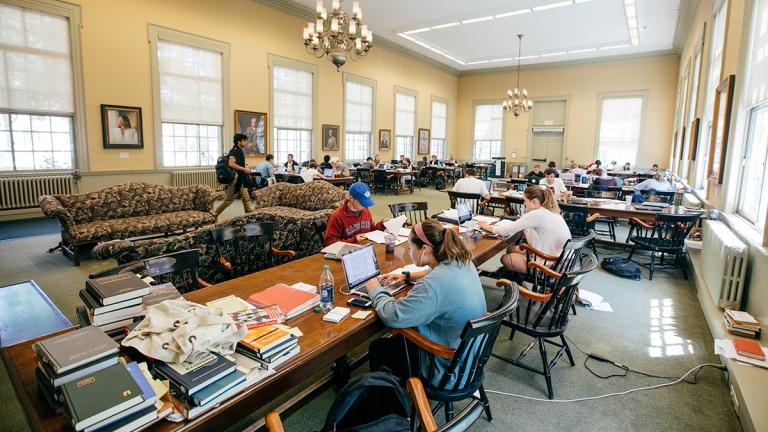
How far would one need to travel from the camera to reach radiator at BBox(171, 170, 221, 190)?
8.70 metres

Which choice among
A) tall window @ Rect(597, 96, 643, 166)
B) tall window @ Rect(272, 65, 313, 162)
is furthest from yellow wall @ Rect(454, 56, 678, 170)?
tall window @ Rect(272, 65, 313, 162)

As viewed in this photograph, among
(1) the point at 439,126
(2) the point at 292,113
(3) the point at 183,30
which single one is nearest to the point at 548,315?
(3) the point at 183,30

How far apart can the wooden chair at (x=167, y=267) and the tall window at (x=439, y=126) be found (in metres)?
15.0

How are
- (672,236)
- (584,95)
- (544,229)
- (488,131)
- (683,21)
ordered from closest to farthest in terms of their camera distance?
(544,229) < (672,236) < (683,21) < (584,95) < (488,131)

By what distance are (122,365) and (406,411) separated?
869 millimetres

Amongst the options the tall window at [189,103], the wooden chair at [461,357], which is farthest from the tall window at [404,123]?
the wooden chair at [461,357]

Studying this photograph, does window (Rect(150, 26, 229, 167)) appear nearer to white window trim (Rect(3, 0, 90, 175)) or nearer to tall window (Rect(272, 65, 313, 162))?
white window trim (Rect(3, 0, 90, 175))

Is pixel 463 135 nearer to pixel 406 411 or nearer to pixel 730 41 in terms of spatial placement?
pixel 730 41

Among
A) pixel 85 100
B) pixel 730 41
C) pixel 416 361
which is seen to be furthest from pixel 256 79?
pixel 416 361

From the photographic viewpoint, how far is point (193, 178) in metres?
9.01

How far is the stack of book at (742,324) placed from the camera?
2.80m

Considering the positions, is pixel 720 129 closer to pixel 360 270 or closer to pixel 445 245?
pixel 445 245

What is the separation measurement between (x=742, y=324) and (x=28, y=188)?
30.9 feet

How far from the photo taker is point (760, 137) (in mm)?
3662
